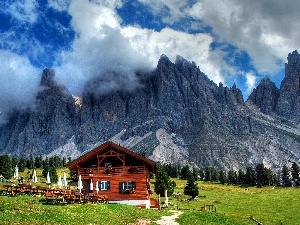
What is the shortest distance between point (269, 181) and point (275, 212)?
4724 inches

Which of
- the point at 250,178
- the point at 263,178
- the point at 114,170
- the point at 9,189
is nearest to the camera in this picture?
the point at 9,189

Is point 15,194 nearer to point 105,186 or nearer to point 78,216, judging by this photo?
point 78,216

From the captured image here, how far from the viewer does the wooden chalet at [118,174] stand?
5553cm

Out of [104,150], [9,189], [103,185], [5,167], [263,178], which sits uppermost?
[104,150]

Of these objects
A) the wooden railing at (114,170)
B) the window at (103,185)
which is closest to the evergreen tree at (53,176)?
the window at (103,185)

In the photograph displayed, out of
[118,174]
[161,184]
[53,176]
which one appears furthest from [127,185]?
[53,176]

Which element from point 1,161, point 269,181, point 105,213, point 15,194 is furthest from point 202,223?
point 269,181

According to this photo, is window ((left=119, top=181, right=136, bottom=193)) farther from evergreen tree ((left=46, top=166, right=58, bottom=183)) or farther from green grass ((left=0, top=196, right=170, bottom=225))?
evergreen tree ((left=46, top=166, right=58, bottom=183))

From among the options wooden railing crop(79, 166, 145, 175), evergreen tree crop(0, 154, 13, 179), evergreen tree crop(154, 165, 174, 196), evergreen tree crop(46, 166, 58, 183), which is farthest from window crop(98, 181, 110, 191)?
evergreen tree crop(0, 154, 13, 179)

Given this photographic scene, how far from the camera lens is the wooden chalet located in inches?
2186

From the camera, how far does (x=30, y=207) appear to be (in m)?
30.4

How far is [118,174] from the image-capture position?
56562 millimetres

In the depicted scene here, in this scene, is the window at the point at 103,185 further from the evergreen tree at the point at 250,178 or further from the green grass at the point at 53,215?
the evergreen tree at the point at 250,178

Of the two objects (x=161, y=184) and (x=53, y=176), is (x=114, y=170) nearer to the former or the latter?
(x=161, y=184)
